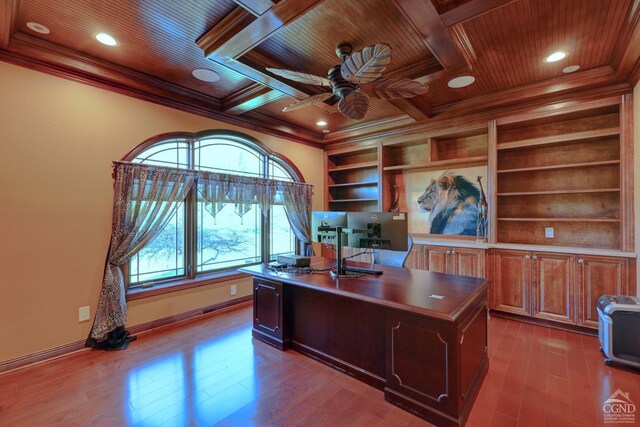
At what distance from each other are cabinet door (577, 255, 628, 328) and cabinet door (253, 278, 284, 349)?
10.6ft

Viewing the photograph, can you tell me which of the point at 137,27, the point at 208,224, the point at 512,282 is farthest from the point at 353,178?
the point at 137,27

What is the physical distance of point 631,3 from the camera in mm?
2004

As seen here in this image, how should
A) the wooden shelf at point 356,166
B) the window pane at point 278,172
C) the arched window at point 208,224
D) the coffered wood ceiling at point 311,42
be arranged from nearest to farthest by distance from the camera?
the coffered wood ceiling at point 311,42 → the arched window at point 208,224 → the window pane at point 278,172 → the wooden shelf at point 356,166

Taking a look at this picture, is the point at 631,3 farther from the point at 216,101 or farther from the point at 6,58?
the point at 6,58

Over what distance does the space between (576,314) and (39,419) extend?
15.9ft

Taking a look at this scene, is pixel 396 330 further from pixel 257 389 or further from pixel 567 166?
pixel 567 166

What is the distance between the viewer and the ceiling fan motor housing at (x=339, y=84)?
2.27 metres

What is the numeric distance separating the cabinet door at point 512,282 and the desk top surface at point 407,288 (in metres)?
1.63

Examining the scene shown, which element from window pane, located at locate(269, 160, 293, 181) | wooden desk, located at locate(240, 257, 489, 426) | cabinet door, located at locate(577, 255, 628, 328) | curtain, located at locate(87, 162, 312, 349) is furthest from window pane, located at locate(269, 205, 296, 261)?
cabinet door, located at locate(577, 255, 628, 328)

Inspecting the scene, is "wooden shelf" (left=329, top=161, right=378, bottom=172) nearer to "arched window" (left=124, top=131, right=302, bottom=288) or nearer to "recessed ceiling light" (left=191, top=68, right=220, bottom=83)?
"arched window" (left=124, top=131, right=302, bottom=288)

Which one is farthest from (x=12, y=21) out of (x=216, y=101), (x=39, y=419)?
(x=39, y=419)

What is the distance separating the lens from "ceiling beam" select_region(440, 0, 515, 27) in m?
1.89

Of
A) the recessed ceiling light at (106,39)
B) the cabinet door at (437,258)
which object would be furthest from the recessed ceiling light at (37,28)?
the cabinet door at (437,258)

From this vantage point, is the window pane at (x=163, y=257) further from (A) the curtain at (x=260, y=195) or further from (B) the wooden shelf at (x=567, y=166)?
(B) the wooden shelf at (x=567, y=166)
